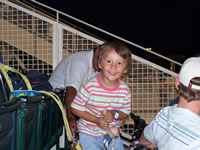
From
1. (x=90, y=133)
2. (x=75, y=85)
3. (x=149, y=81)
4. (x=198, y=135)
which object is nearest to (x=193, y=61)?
(x=198, y=135)

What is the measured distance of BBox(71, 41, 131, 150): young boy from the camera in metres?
1.72

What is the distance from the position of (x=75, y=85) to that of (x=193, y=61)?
133 centimetres

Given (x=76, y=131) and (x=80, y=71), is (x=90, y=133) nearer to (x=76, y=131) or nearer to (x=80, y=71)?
(x=76, y=131)

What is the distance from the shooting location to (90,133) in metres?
1.77

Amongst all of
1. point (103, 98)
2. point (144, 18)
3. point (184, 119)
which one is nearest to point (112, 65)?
point (103, 98)

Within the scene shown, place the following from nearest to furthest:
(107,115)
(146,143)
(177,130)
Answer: (177,130)
(146,143)
(107,115)

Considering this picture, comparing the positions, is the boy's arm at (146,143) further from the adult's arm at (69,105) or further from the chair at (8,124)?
the chair at (8,124)

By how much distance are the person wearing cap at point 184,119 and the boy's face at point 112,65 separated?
1.61 feet

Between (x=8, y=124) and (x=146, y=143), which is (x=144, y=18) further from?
(x=8, y=124)

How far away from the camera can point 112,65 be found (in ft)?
5.69

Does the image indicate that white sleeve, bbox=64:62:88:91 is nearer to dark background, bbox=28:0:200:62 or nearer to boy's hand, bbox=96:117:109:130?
boy's hand, bbox=96:117:109:130

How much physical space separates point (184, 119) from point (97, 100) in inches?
27.4

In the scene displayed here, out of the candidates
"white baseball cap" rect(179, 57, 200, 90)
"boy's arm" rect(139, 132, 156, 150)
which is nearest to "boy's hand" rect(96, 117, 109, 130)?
"boy's arm" rect(139, 132, 156, 150)

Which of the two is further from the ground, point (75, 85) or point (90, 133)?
point (75, 85)
